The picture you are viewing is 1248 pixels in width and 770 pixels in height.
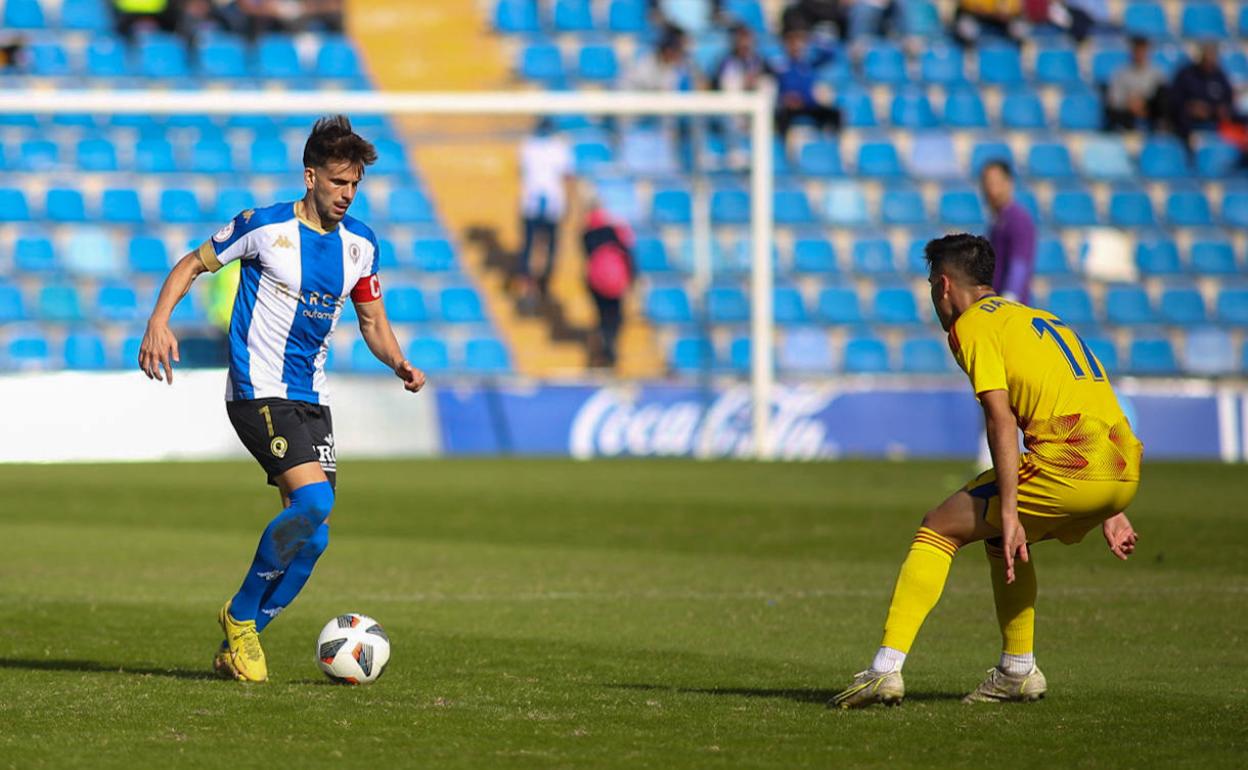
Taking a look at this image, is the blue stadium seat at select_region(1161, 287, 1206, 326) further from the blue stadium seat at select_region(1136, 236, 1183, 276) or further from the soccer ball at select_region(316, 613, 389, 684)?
the soccer ball at select_region(316, 613, 389, 684)

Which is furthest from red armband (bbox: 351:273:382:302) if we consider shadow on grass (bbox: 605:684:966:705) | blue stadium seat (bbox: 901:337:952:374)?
blue stadium seat (bbox: 901:337:952:374)

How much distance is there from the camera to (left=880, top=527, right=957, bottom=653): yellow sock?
6.07 meters

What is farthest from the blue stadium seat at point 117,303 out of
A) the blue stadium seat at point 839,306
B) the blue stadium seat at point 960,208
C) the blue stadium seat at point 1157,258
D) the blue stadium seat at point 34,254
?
the blue stadium seat at point 1157,258

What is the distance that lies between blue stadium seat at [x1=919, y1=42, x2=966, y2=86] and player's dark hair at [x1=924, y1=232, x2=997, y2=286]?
68.5ft

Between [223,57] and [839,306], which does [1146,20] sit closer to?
[839,306]

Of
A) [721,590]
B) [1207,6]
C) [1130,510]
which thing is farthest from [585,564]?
[1207,6]

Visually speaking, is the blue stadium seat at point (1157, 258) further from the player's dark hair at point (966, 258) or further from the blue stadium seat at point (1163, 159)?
the player's dark hair at point (966, 258)

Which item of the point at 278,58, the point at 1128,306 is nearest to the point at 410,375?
the point at 278,58

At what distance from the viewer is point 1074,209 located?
2559 cm

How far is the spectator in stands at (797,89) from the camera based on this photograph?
24.2m

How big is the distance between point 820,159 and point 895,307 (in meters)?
2.29

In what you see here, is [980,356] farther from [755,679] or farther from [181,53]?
[181,53]

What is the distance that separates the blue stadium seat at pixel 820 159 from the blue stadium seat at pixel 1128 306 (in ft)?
12.5

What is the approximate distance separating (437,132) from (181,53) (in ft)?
A: 11.7
